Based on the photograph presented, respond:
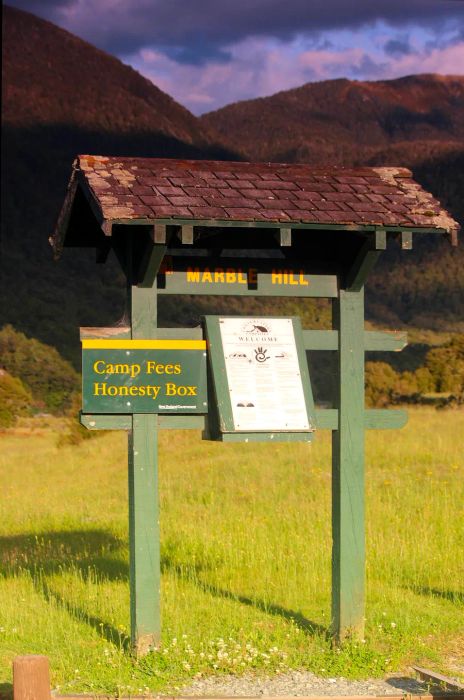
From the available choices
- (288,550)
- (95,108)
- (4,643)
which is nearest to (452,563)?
(288,550)

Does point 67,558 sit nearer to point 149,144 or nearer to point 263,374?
point 263,374

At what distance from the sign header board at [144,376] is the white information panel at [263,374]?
0.22 metres

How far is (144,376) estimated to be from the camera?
711 centimetres

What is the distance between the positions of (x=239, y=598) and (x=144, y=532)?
83.6 inches

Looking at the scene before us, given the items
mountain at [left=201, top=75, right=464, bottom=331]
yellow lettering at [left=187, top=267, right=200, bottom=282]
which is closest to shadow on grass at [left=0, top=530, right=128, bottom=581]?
yellow lettering at [left=187, top=267, right=200, bottom=282]

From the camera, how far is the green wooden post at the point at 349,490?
24.2 feet

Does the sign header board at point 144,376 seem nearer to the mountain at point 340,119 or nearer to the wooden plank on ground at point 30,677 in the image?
the wooden plank on ground at point 30,677

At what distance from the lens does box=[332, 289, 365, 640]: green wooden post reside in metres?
7.38

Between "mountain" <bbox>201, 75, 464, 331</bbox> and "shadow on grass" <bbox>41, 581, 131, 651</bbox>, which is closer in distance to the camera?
"shadow on grass" <bbox>41, 581, 131, 651</bbox>

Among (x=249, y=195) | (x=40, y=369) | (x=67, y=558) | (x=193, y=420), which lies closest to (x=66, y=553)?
(x=67, y=558)

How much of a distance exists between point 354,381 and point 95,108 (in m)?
118

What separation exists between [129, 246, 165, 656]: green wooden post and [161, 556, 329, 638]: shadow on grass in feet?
4.24

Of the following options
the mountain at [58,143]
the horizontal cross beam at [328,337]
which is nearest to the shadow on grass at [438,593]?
the horizontal cross beam at [328,337]

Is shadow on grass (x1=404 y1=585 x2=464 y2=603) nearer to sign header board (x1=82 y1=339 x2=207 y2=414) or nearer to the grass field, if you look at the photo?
the grass field
